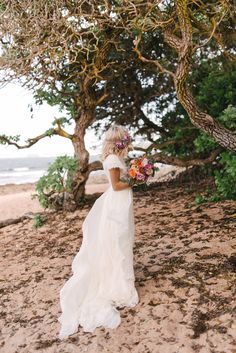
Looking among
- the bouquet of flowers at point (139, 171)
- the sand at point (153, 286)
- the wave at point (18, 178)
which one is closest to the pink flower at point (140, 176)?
the bouquet of flowers at point (139, 171)

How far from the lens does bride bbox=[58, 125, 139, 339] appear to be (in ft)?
16.2

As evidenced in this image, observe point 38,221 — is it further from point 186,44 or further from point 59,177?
point 186,44

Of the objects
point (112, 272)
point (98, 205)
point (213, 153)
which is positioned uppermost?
point (213, 153)

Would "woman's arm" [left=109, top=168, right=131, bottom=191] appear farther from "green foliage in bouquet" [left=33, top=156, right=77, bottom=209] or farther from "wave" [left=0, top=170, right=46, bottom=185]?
"wave" [left=0, top=170, right=46, bottom=185]

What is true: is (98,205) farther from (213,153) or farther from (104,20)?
(213,153)

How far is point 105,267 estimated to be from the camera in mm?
5203

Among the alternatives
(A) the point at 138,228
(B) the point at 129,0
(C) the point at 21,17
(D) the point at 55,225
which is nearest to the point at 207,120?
(B) the point at 129,0

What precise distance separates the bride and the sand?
22cm

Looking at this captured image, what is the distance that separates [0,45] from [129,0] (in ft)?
8.33

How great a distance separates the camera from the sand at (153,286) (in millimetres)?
4281

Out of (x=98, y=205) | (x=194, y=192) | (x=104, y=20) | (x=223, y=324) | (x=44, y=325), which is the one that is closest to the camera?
(x=223, y=324)

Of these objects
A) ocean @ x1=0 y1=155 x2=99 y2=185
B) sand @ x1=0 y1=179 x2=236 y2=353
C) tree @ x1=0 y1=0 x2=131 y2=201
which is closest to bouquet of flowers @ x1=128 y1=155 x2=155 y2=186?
sand @ x1=0 y1=179 x2=236 y2=353

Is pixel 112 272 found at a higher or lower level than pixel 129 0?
lower

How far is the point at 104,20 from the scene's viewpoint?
6.91 metres
